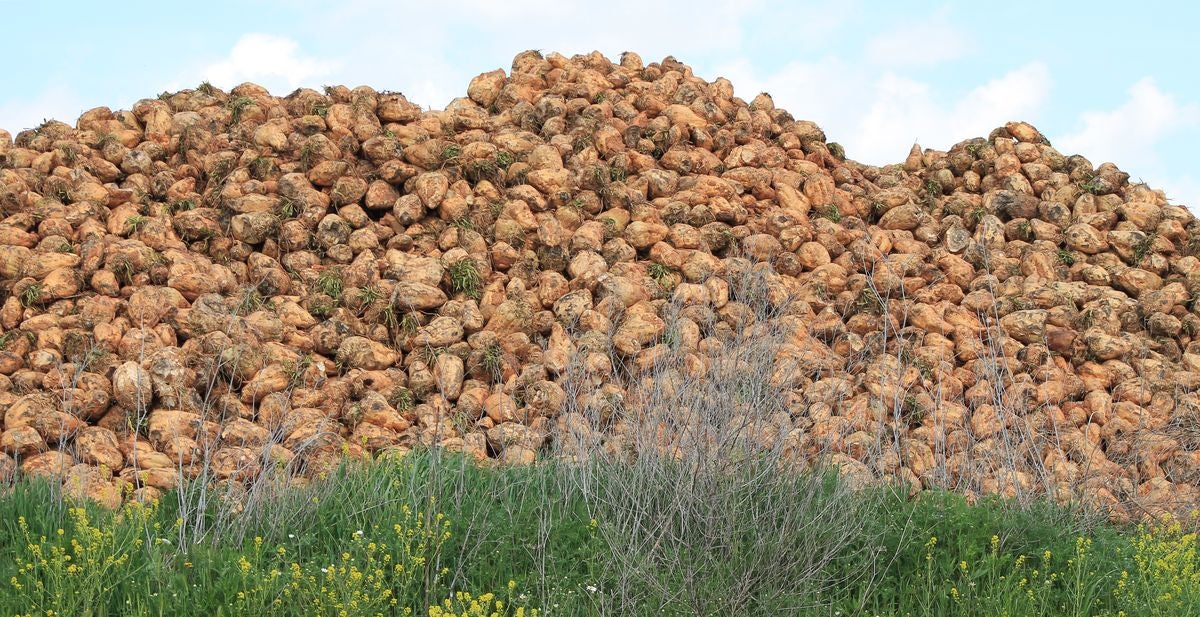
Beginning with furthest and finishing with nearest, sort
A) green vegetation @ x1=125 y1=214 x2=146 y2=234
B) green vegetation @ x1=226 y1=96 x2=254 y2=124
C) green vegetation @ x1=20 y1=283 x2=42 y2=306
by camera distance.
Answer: green vegetation @ x1=226 y1=96 x2=254 y2=124 < green vegetation @ x1=125 y1=214 x2=146 y2=234 < green vegetation @ x1=20 y1=283 x2=42 y2=306

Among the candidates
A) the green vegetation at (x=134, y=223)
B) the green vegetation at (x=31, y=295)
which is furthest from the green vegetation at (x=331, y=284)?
the green vegetation at (x=31, y=295)

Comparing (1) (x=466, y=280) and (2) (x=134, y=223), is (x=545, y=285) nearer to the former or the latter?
(1) (x=466, y=280)

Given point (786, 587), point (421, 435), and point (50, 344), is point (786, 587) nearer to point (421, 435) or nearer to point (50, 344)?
point (421, 435)

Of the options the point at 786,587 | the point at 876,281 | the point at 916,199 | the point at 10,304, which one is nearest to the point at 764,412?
the point at 786,587

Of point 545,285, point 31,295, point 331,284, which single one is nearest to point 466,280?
point 545,285

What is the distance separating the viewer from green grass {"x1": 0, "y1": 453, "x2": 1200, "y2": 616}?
3.81 meters

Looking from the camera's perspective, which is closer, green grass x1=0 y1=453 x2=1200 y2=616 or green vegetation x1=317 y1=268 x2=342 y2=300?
green grass x1=0 y1=453 x2=1200 y2=616

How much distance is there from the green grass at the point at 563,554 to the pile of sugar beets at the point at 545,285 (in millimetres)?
497

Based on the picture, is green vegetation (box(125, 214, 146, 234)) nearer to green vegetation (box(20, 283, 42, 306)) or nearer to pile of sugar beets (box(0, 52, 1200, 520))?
pile of sugar beets (box(0, 52, 1200, 520))

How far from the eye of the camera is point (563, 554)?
13.8 feet

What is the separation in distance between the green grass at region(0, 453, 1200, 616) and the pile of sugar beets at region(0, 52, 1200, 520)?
0.50 metres

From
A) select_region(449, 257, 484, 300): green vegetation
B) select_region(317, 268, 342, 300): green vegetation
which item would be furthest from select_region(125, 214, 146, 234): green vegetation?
select_region(449, 257, 484, 300): green vegetation

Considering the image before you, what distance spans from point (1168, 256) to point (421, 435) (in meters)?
5.26

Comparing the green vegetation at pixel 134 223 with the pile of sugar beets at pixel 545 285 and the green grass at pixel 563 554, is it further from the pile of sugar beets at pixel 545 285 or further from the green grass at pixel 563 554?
the green grass at pixel 563 554
